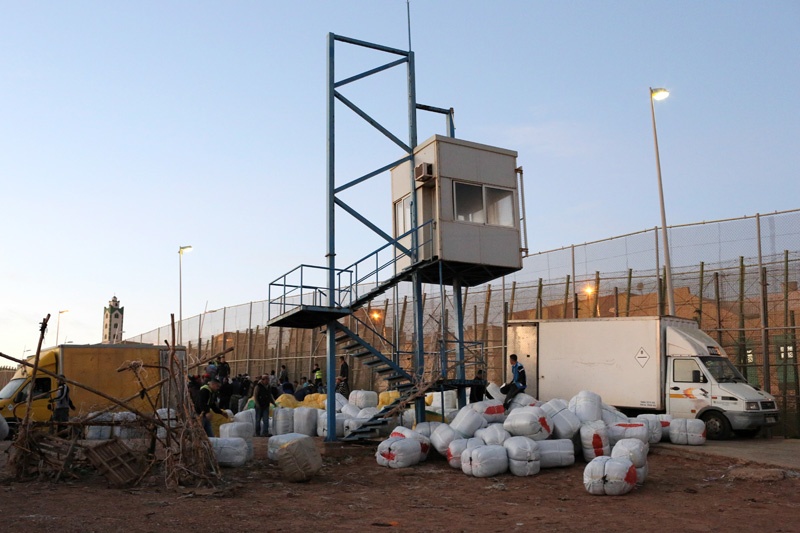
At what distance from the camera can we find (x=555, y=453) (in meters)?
14.2

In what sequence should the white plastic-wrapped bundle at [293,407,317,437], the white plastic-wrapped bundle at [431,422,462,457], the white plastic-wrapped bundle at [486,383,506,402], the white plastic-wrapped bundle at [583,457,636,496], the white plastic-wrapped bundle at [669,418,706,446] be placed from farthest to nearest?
the white plastic-wrapped bundle at [293,407,317,437] < the white plastic-wrapped bundle at [486,383,506,402] < the white plastic-wrapped bundle at [669,418,706,446] < the white plastic-wrapped bundle at [431,422,462,457] < the white plastic-wrapped bundle at [583,457,636,496]

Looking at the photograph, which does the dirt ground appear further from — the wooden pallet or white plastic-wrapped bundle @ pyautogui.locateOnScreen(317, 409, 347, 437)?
white plastic-wrapped bundle @ pyautogui.locateOnScreen(317, 409, 347, 437)

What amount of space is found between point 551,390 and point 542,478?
716cm

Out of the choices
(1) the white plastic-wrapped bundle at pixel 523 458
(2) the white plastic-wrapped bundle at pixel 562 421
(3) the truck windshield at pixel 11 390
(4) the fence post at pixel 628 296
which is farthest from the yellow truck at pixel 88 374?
(4) the fence post at pixel 628 296

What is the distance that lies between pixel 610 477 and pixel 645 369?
803 cm

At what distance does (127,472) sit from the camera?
12594mm

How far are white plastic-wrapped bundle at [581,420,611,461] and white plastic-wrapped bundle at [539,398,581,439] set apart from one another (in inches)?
9.1

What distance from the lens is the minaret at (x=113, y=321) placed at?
46594 millimetres

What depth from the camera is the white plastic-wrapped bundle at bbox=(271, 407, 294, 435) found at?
763 inches

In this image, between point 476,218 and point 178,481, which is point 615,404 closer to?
point 476,218

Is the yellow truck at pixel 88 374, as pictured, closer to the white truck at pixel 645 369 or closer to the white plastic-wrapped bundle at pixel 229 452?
the white plastic-wrapped bundle at pixel 229 452

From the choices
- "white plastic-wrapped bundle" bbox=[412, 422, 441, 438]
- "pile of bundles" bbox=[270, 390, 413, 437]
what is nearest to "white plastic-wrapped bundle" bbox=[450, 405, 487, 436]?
"white plastic-wrapped bundle" bbox=[412, 422, 441, 438]

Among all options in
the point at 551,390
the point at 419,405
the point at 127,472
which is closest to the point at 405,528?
the point at 127,472

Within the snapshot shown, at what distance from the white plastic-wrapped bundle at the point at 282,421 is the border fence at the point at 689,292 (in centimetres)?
328
